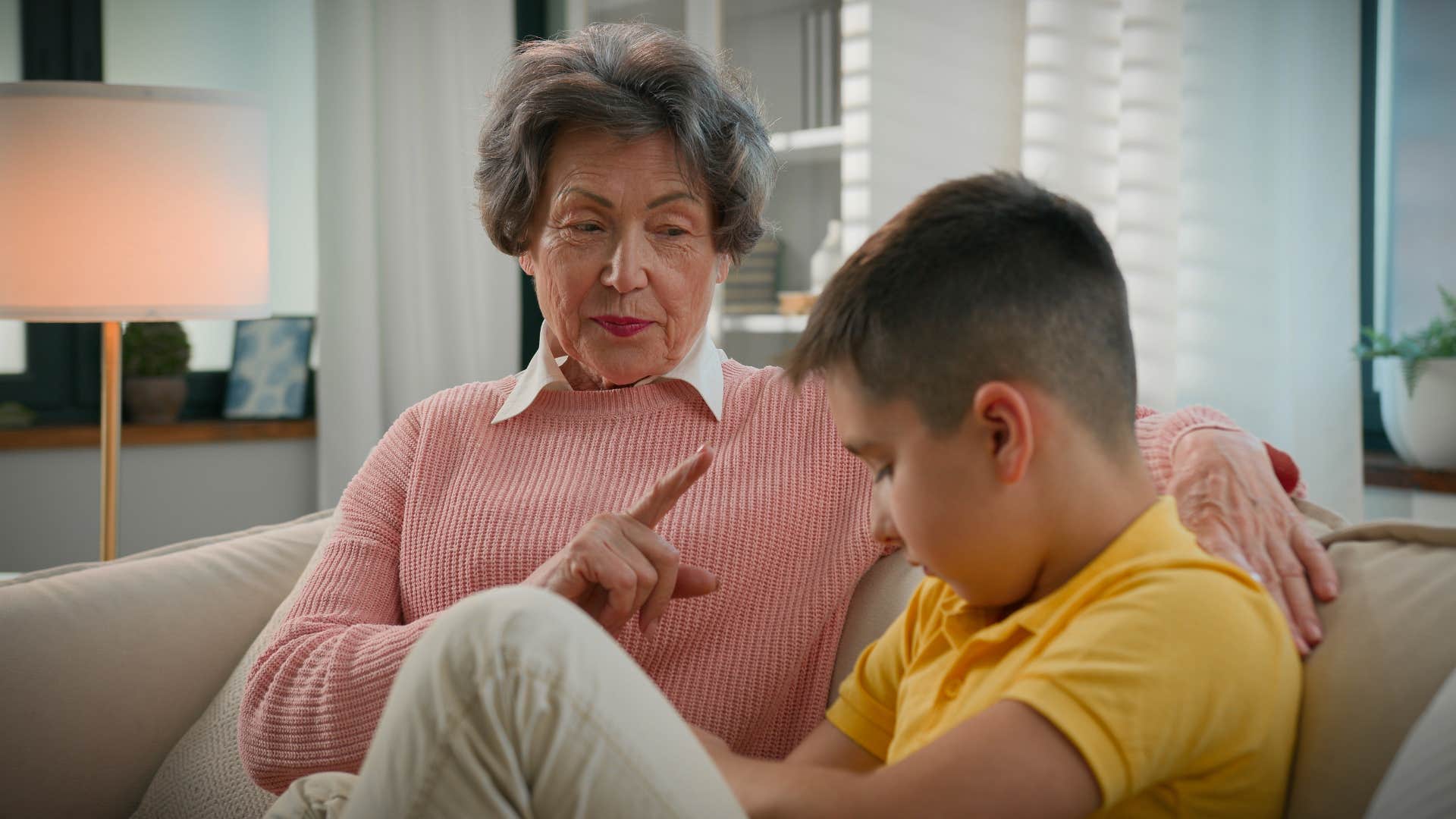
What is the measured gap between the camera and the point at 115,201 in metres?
2.04

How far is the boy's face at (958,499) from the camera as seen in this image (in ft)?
2.84

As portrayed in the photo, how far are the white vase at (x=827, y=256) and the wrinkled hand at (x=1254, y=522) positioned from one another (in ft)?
6.91

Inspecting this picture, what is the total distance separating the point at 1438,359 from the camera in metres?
2.34

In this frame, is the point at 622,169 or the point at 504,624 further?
the point at 622,169

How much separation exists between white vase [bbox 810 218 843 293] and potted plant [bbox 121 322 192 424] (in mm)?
1773

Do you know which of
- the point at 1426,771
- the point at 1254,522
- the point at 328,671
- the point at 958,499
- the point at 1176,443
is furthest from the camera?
the point at 328,671

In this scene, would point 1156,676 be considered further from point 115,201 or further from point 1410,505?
point 1410,505

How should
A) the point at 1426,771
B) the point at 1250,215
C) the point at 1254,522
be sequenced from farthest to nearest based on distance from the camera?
the point at 1250,215 < the point at 1254,522 < the point at 1426,771

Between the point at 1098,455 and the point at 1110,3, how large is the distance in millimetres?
2074

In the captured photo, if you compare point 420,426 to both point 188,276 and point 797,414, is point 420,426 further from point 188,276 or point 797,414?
point 188,276

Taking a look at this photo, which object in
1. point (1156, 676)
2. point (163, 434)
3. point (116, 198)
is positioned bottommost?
point (163, 434)

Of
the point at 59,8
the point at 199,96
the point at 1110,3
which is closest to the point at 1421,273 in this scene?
the point at 1110,3

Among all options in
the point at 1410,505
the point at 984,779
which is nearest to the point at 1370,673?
the point at 984,779

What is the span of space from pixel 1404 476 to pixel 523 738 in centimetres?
220
